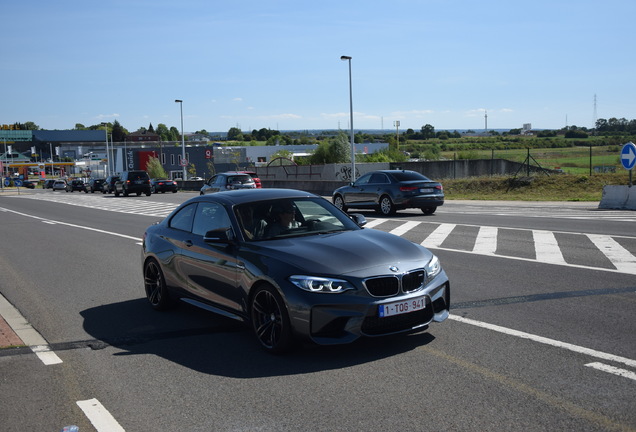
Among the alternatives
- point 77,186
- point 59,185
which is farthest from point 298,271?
point 59,185

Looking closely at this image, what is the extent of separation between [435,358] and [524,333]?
122 cm

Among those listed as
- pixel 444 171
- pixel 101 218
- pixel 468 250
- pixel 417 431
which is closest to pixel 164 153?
pixel 444 171

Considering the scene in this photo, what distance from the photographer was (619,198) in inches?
928

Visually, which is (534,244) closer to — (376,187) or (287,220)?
(287,220)

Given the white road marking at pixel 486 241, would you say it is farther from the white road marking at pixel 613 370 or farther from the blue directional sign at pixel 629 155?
the blue directional sign at pixel 629 155

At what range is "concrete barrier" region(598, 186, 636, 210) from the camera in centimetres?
2320

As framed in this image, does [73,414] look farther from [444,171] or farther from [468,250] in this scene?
[444,171]

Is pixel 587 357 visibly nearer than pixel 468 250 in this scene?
Yes

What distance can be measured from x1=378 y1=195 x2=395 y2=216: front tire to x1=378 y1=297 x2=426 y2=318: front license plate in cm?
Result: 1612

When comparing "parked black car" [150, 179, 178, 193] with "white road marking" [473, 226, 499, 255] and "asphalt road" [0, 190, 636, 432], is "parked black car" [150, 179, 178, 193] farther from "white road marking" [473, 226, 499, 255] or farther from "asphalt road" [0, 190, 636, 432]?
"asphalt road" [0, 190, 636, 432]

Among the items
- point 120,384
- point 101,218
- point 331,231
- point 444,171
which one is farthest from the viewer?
point 444,171

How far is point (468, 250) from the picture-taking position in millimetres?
13172

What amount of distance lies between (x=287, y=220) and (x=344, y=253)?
121 centimetres

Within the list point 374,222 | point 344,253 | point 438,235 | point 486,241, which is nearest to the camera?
point 344,253
